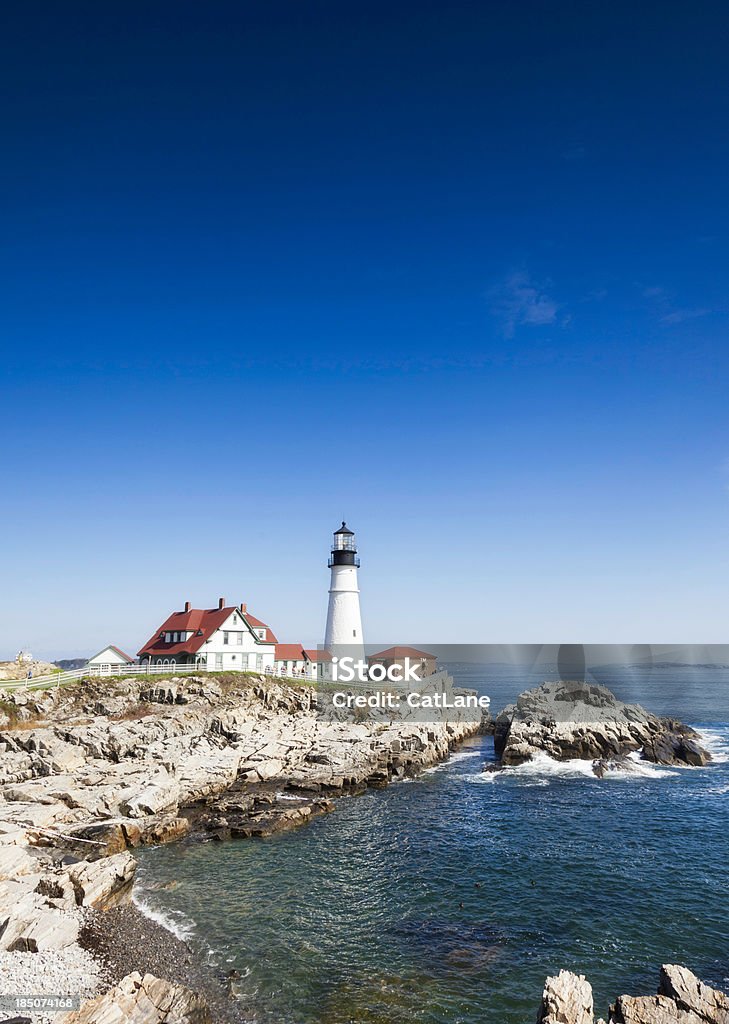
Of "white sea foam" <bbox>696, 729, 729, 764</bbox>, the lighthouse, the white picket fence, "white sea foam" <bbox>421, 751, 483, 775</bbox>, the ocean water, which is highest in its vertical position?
the lighthouse

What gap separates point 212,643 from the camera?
6181 cm

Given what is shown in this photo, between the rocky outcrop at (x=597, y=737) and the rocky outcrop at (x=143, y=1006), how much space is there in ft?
113

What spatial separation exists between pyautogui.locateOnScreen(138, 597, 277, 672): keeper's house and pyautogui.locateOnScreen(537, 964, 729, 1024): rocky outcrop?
50028mm

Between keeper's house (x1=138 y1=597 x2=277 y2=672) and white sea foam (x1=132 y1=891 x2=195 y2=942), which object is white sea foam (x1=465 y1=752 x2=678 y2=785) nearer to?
white sea foam (x1=132 y1=891 x2=195 y2=942)

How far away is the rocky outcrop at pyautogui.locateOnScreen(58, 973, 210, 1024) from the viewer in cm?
1346

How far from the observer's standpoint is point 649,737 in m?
49.5

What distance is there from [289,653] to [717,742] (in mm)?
46829

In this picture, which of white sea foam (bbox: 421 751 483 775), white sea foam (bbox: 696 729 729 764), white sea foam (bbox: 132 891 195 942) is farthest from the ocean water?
white sea foam (bbox: 696 729 729 764)

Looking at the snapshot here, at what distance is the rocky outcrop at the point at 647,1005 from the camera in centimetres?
1284

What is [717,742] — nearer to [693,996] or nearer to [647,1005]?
[693,996]

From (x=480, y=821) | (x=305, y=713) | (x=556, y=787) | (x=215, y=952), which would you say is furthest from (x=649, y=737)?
(x=215, y=952)

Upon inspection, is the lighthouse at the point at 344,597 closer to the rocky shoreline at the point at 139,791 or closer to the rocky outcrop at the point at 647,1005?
the rocky shoreline at the point at 139,791

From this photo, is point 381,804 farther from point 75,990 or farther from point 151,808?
point 75,990

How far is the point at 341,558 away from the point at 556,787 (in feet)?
113
